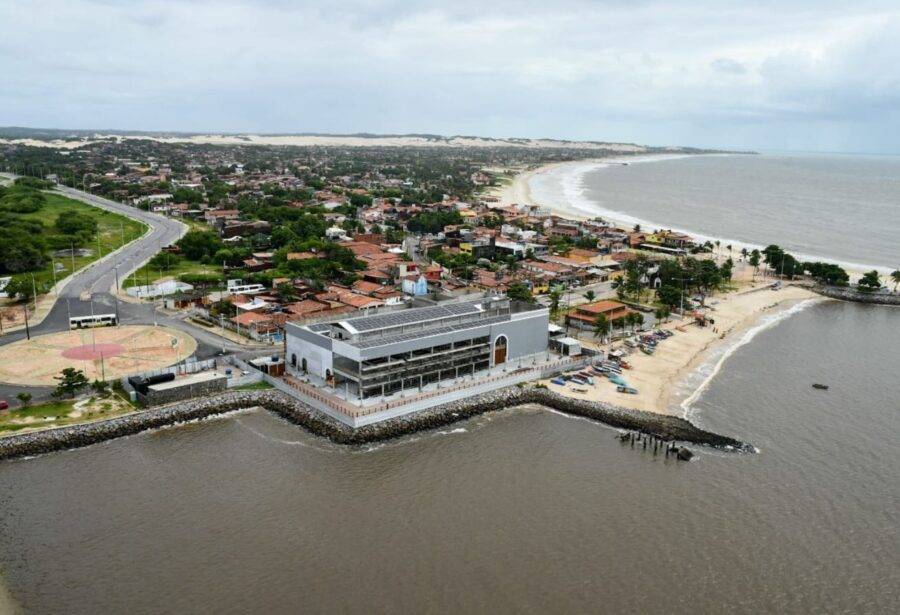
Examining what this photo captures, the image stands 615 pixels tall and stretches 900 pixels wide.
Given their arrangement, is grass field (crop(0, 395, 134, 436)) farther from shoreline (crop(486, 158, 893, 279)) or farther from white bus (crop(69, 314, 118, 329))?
shoreline (crop(486, 158, 893, 279))

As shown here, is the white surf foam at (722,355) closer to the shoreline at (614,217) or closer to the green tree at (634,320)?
the green tree at (634,320)

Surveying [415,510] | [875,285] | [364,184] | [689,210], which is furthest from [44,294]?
[689,210]

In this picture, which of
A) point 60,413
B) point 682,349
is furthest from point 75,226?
point 682,349

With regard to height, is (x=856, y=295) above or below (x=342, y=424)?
above

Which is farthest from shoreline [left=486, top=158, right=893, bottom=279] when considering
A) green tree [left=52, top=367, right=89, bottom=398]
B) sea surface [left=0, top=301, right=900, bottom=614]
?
green tree [left=52, top=367, right=89, bottom=398]

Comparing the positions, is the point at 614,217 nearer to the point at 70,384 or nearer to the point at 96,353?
the point at 96,353

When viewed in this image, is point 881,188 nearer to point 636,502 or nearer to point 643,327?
point 643,327
